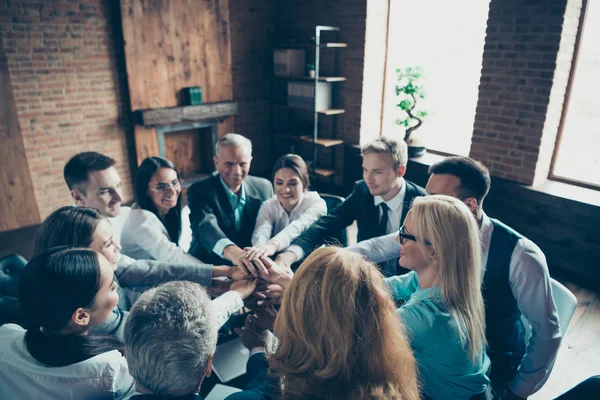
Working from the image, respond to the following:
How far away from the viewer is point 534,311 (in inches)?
63.2

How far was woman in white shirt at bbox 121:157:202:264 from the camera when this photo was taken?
2.25 meters

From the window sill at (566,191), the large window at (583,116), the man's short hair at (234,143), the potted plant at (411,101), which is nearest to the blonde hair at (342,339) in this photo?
the man's short hair at (234,143)

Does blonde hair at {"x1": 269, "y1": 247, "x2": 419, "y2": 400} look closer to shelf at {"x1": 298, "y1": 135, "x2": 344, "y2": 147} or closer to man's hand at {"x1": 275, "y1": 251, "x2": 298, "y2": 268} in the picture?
man's hand at {"x1": 275, "y1": 251, "x2": 298, "y2": 268}

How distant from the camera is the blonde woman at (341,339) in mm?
1035

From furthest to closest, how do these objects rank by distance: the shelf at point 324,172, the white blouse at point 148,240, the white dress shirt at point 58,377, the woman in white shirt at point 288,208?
the shelf at point 324,172 < the woman in white shirt at point 288,208 < the white blouse at point 148,240 < the white dress shirt at point 58,377

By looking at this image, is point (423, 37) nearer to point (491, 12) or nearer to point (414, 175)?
point (491, 12)

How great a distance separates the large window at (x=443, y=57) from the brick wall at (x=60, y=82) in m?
3.59

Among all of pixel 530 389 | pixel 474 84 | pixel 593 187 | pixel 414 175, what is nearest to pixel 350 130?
pixel 414 175

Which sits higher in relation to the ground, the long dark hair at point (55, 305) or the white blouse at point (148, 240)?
the long dark hair at point (55, 305)

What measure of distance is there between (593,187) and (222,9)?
4.95 m

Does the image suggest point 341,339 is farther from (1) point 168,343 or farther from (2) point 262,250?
(2) point 262,250

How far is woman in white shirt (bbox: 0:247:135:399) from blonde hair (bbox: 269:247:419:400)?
0.53 meters

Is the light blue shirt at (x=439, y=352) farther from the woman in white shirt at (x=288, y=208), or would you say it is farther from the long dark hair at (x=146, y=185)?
the long dark hair at (x=146, y=185)

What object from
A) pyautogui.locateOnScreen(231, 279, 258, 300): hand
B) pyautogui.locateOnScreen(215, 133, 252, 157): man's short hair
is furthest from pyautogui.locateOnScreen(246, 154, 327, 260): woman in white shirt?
pyautogui.locateOnScreen(231, 279, 258, 300): hand
